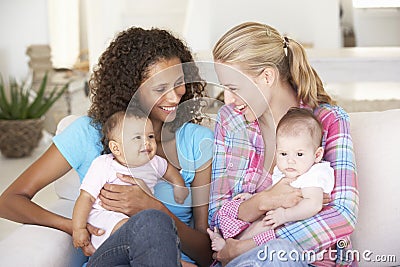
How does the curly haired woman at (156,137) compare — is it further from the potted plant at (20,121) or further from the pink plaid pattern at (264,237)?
the potted plant at (20,121)

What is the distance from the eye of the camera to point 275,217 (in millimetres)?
1582

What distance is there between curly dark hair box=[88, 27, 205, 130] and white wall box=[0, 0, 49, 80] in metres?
4.24

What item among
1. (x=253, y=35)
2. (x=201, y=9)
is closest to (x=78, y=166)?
(x=253, y=35)

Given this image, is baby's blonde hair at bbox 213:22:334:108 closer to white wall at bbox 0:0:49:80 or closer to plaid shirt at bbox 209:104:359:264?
plaid shirt at bbox 209:104:359:264

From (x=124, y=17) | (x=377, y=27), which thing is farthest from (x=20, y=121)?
(x=377, y=27)

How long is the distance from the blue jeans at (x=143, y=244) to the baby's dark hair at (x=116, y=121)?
0.74 ft

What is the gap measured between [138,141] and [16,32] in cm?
457

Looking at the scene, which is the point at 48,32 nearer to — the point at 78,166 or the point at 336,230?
the point at 78,166

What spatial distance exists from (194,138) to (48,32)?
14.7ft

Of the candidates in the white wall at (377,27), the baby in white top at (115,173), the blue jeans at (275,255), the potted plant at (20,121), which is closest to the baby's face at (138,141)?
the baby in white top at (115,173)

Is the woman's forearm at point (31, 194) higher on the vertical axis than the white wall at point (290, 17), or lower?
higher

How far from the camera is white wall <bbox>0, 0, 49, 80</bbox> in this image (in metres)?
5.88

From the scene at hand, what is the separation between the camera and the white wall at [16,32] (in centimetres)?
588

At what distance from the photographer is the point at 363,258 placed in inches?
67.4
